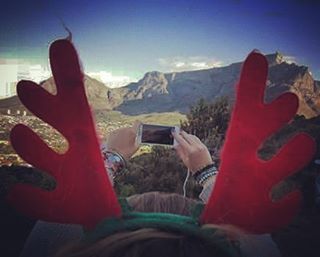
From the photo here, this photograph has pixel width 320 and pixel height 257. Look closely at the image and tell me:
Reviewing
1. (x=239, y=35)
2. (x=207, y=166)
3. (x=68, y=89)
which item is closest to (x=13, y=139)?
(x=68, y=89)

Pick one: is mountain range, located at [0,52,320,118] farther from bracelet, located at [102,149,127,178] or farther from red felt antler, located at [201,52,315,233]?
red felt antler, located at [201,52,315,233]

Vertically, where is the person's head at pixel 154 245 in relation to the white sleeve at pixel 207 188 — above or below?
above

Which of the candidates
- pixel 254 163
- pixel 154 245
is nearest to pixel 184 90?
pixel 254 163

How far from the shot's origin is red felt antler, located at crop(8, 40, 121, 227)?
0.53 meters

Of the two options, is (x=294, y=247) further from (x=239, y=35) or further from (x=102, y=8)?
(x=102, y=8)

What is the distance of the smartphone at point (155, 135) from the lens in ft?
2.60

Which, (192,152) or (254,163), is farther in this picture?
(192,152)

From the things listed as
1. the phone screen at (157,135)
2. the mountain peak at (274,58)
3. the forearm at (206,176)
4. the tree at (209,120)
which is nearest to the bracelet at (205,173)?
the forearm at (206,176)

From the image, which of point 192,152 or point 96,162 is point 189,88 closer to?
point 192,152

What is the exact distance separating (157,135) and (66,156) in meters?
0.28

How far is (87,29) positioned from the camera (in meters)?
1.03

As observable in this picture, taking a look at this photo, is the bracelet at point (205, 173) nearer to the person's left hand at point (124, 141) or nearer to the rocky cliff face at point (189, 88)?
the person's left hand at point (124, 141)

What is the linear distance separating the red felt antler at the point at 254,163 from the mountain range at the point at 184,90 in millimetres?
412

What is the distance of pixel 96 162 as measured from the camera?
54 cm
